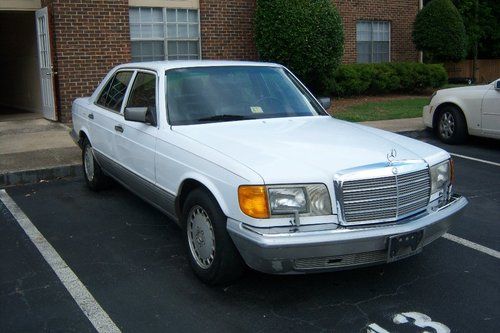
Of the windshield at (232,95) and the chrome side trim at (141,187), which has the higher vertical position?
the windshield at (232,95)

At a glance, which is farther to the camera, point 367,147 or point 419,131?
point 419,131

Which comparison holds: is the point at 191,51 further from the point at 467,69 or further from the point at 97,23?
the point at 467,69

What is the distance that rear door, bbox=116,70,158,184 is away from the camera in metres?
4.82

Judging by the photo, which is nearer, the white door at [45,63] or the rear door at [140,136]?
the rear door at [140,136]

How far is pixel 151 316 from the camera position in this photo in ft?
12.0

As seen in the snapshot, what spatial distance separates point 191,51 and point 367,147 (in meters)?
9.83

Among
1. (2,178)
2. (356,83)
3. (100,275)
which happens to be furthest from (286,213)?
(356,83)

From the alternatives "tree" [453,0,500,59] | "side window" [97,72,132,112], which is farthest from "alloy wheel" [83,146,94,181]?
"tree" [453,0,500,59]

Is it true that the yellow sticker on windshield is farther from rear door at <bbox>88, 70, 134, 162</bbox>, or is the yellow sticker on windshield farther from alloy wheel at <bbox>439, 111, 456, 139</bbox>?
alloy wheel at <bbox>439, 111, 456, 139</bbox>

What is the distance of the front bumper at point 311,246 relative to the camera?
135 inches

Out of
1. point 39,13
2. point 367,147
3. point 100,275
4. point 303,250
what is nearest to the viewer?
point 303,250

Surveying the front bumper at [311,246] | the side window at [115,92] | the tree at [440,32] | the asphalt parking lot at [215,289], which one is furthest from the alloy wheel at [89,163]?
the tree at [440,32]

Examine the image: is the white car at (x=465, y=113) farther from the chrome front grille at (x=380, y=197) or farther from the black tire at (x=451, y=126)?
the chrome front grille at (x=380, y=197)

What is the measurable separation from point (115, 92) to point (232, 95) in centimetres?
168
